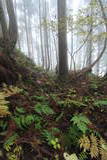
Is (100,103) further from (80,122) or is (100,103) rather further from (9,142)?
(9,142)

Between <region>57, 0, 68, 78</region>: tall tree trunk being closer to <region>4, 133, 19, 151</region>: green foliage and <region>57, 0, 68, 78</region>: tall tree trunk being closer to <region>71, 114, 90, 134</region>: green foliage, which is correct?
<region>71, 114, 90, 134</region>: green foliage

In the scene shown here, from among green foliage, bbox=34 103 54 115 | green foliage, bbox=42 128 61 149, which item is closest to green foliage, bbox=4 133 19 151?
green foliage, bbox=42 128 61 149

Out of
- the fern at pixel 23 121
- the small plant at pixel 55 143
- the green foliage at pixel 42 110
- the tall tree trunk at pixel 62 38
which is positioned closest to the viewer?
the small plant at pixel 55 143

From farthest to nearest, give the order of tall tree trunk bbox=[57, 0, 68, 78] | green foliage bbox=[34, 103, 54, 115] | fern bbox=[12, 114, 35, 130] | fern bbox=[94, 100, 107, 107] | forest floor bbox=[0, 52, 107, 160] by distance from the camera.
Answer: tall tree trunk bbox=[57, 0, 68, 78] < fern bbox=[94, 100, 107, 107] < green foliage bbox=[34, 103, 54, 115] < fern bbox=[12, 114, 35, 130] < forest floor bbox=[0, 52, 107, 160]

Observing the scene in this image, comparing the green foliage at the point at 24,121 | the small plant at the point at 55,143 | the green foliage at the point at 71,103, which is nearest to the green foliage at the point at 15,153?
the green foliage at the point at 24,121

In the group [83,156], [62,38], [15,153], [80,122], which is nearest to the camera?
[15,153]

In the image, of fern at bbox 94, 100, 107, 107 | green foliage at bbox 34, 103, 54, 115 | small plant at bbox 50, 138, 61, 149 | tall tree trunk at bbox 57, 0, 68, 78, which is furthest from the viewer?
tall tree trunk at bbox 57, 0, 68, 78

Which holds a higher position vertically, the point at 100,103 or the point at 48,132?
the point at 100,103

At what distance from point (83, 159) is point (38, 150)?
25.1 inches

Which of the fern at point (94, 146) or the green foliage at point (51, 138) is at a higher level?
the green foliage at point (51, 138)

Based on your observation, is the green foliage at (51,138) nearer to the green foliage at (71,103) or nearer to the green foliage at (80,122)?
the green foliage at (80,122)

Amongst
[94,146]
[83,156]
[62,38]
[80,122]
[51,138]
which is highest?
[62,38]

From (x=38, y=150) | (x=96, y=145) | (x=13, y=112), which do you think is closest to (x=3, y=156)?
(x=38, y=150)

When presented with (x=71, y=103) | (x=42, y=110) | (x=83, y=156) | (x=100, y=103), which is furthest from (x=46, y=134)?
(x=100, y=103)
